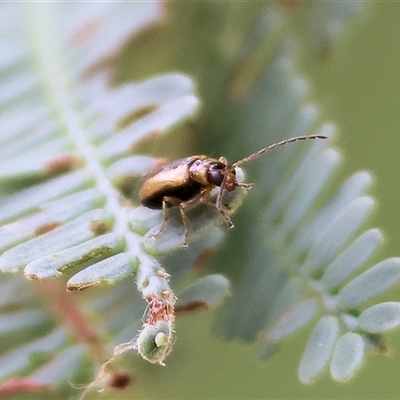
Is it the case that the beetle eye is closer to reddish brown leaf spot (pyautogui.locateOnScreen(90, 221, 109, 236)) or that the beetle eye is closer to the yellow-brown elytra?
the yellow-brown elytra

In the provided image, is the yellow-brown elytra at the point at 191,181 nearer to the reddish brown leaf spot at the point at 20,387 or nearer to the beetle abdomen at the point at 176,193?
the beetle abdomen at the point at 176,193

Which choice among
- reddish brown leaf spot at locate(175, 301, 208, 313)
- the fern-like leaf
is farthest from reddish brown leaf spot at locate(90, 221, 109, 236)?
reddish brown leaf spot at locate(175, 301, 208, 313)

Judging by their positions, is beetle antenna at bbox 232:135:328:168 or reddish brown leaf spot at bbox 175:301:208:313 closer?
reddish brown leaf spot at bbox 175:301:208:313

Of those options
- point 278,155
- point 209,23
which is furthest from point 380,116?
point 278,155

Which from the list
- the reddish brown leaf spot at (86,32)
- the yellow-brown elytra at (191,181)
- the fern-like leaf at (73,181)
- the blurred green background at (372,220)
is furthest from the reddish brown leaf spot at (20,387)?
the reddish brown leaf spot at (86,32)

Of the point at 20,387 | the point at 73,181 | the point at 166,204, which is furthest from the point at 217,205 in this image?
the point at 20,387

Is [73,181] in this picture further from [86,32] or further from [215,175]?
[86,32]
